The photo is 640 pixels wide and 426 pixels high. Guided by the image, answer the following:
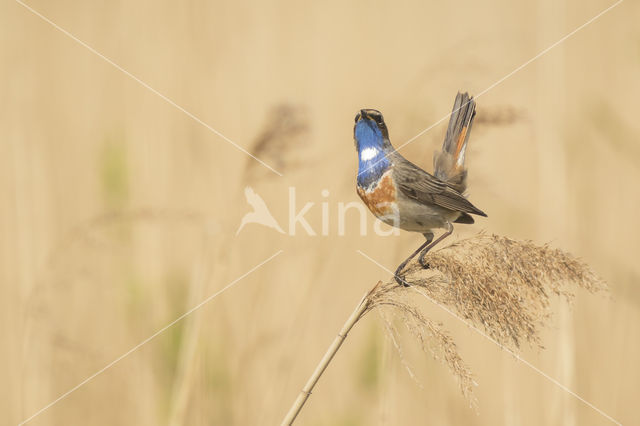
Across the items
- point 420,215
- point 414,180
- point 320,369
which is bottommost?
point 320,369

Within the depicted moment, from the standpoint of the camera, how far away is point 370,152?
2506mm

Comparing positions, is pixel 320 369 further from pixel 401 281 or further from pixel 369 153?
pixel 369 153

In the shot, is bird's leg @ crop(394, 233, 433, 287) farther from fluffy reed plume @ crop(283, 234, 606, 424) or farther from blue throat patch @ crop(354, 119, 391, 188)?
blue throat patch @ crop(354, 119, 391, 188)

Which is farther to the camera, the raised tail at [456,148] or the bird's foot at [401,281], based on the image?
the raised tail at [456,148]

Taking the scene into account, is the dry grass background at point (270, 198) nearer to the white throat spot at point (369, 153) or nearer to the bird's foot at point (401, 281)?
the white throat spot at point (369, 153)

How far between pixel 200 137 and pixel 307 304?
1787 millimetres

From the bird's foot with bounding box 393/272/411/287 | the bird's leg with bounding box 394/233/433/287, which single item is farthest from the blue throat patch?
the bird's foot with bounding box 393/272/411/287

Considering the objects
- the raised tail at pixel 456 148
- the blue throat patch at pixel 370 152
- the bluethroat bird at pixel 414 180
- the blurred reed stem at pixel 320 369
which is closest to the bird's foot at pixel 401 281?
the blurred reed stem at pixel 320 369

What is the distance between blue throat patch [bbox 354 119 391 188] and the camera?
8.08 feet

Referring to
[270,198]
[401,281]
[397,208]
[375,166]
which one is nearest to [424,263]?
[401,281]

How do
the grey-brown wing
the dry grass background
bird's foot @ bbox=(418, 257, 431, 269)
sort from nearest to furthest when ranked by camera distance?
1. bird's foot @ bbox=(418, 257, 431, 269)
2. the grey-brown wing
3. the dry grass background

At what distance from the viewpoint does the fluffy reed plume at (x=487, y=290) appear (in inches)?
67.4

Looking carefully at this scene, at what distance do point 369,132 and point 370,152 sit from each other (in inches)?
3.2

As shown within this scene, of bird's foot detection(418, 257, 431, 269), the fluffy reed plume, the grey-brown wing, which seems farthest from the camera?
the grey-brown wing
